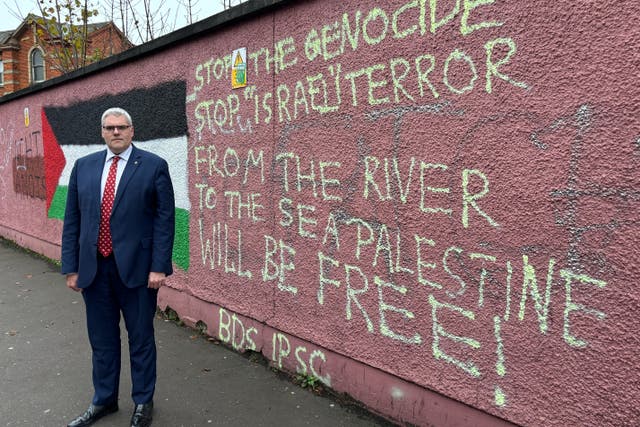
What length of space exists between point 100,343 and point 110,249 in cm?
63

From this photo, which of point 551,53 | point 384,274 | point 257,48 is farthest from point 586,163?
point 257,48

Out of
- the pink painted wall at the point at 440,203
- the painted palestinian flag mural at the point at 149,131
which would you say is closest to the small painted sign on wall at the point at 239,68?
the pink painted wall at the point at 440,203

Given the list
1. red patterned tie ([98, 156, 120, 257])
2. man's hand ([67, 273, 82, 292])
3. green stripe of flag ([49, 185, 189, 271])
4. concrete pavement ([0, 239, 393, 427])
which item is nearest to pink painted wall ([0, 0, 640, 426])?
concrete pavement ([0, 239, 393, 427])

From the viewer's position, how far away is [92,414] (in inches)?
118

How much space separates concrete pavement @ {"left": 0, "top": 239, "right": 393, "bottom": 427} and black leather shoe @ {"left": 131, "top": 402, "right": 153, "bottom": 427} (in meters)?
0.06

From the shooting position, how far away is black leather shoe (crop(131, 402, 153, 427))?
2926mm

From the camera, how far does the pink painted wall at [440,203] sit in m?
2.03

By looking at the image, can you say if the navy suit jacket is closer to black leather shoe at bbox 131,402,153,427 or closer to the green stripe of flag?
black leather shoe at bbox 131,402,153,427

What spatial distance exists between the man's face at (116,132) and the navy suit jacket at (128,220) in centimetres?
→ 9

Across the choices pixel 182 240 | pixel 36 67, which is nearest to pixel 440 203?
pixel 182 240

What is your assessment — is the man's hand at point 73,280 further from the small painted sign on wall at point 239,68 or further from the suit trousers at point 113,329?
the small painted sign on wall at point 239,68

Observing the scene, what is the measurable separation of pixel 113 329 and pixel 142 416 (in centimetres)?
56

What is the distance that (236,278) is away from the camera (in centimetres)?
406

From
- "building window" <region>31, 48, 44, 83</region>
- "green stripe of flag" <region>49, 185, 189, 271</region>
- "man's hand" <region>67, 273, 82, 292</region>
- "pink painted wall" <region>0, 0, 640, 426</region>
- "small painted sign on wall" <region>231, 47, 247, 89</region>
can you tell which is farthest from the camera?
"building window" <region>31, 48, 44, 83</region>
